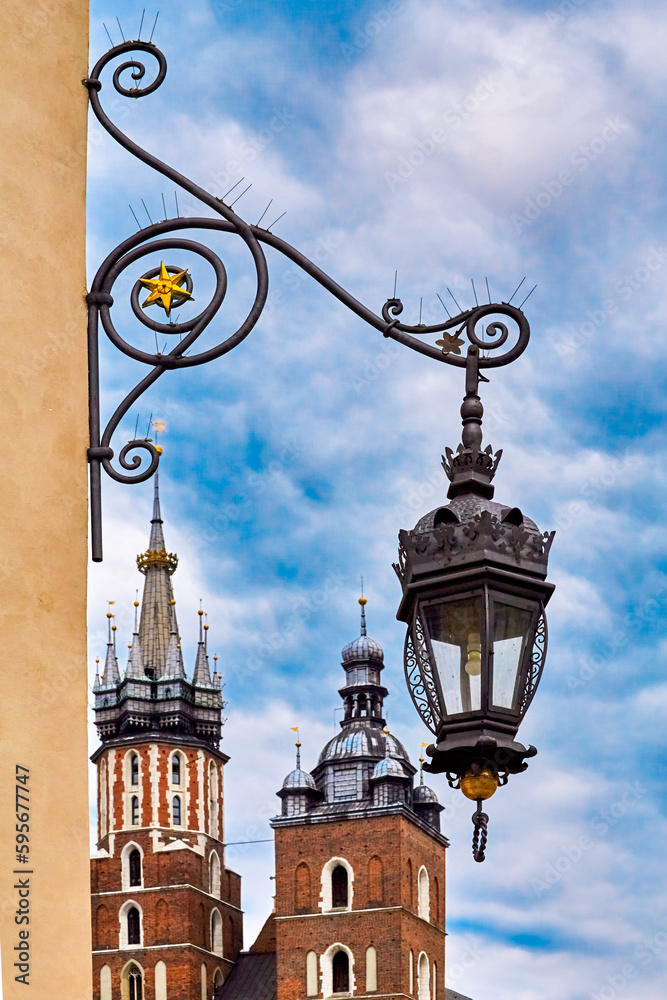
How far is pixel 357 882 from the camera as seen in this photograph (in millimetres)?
64312

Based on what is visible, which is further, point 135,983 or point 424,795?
point 424,795

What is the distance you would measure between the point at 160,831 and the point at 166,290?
6298 centimetres

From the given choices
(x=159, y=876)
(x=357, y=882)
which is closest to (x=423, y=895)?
(x=357, y=882)

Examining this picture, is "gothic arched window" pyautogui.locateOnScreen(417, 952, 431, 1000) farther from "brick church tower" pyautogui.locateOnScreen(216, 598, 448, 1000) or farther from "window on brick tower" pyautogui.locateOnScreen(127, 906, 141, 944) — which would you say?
"window on brick tower" pyautogui.locateOnScreen(127, 906, 141, 944)

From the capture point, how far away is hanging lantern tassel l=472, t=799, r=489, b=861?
190 inches

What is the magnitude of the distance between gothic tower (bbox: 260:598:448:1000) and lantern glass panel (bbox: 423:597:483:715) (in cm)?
5965

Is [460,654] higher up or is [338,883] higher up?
[338,883]

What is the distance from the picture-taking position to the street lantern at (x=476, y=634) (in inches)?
193

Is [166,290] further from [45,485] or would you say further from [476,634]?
[476,634]

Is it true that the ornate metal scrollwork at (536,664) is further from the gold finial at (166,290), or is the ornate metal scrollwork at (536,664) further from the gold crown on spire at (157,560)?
the gold crown on spire at (157,560)

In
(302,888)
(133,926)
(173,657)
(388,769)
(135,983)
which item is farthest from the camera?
(173,657)

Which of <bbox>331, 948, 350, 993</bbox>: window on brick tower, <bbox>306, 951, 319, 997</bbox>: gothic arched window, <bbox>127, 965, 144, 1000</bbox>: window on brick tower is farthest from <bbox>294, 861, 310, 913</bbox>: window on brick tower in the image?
<bbox>127, 965, 144, 1000</bbox>: window on brick tower

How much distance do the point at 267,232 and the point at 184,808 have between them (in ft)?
210

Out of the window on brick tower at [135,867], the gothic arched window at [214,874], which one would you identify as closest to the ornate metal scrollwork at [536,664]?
the window on brick tower at [135,867]
